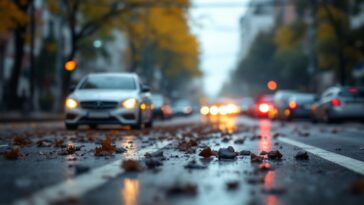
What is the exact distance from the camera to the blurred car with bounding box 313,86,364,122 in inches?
910

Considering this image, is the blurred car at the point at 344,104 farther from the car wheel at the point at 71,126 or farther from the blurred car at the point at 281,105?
the car wheel at the point at 71,126

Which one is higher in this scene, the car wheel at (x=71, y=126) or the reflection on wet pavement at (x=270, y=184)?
the car wheel at (x=71, y=126)

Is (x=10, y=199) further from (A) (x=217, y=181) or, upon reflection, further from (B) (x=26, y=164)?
(B) (x=26, y=164)

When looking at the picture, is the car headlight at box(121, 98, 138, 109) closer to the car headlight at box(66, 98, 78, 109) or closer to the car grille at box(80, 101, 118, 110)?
the car grille at box(80, 101, 118, 110)

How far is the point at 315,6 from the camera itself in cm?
3906

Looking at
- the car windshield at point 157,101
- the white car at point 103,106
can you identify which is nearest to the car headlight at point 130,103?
the white car at point 103,106

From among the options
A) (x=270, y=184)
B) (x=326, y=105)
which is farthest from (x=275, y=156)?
(x=326, y=105)

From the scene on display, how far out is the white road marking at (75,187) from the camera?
443cm

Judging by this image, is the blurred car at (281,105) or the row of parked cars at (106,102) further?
the blurred car at (281,105)

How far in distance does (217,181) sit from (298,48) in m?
59.4

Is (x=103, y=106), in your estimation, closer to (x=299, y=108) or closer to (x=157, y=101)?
(x=299, y=108)

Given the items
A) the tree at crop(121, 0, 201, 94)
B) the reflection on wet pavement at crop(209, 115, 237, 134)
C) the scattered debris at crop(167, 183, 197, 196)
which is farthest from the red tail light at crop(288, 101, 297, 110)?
the scattered debris at crop(167, 183, 197, 196)

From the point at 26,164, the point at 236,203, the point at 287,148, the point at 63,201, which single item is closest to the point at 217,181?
the point at 236,203

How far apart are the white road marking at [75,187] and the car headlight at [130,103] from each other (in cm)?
910
